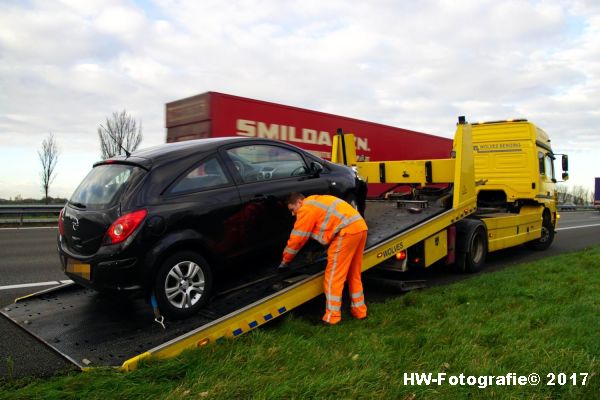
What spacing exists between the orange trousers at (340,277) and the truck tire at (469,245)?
326cm

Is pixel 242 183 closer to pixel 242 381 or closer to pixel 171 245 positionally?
pixel 171 245

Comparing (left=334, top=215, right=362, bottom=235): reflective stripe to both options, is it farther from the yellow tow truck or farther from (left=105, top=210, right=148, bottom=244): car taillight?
(left=105, top=210, right=148, bottom=244): car taillight

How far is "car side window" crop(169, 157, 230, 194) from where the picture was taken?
4102mm

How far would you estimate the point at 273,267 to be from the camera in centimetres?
488

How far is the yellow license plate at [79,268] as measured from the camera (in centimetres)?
382

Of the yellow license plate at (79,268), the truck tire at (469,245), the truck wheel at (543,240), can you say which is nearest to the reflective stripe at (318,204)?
the yellow license plate at (79,268)

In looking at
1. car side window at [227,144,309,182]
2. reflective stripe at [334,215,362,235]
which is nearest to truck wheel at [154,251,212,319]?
car side window at [227,144,309,182]

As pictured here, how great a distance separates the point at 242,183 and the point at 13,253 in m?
6.38

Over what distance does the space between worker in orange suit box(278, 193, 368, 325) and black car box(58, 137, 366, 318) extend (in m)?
0.30

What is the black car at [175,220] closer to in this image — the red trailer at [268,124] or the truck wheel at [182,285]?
the truck wheel at [182,285]

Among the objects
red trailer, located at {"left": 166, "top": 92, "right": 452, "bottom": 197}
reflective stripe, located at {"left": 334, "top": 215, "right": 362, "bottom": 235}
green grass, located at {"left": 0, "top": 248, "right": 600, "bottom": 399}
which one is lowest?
green grass, located at {"left": 0, "top": 248, "right": 600, "bottom": 399}

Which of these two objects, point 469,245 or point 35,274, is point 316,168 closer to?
point 469,245

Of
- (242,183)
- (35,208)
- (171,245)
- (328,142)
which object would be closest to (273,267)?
(242,183)

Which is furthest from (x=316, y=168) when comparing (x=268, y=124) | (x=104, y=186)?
(x=268, y=124)
